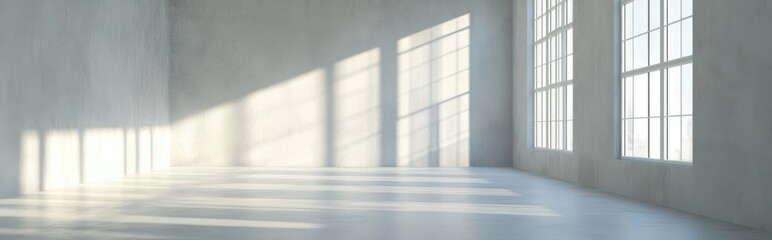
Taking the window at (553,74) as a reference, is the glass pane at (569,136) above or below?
below

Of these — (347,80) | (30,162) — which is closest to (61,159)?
(30,162)

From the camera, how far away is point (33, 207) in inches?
365

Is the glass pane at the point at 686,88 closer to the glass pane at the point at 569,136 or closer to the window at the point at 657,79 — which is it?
the window at the point at 657,79

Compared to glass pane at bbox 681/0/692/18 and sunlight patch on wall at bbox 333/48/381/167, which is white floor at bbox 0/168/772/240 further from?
sunlight patch on wall at bbox 333/48/381/167

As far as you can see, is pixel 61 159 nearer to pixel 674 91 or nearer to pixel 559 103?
pixel 559 103

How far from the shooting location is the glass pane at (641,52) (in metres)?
9.99

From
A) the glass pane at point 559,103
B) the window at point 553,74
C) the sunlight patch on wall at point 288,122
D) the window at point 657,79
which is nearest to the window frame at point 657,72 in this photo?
the window at point 657,79

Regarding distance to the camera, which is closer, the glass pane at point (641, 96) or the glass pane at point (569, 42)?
the glass pane at point (641, 96)

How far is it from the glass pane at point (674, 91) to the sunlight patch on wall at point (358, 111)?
32.4 ft

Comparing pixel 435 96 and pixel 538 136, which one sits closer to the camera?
pixel 538 136

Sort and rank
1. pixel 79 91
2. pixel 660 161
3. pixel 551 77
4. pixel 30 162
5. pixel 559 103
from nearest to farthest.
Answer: pixel 660 161, pixel 30 162, pixel 79 91, pixel 559 103, pixel 551 77

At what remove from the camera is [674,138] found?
920cm

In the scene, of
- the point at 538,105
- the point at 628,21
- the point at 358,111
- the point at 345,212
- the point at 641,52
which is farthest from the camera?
the point at 358,111

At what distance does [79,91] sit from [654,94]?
29.2 ft
